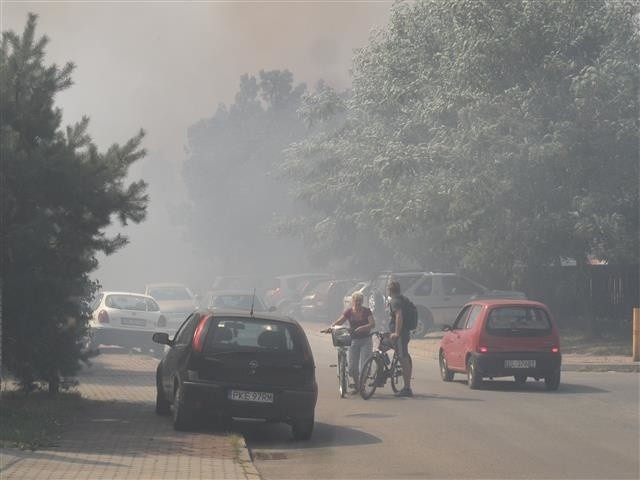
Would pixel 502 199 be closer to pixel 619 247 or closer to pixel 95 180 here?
pixel 619 247

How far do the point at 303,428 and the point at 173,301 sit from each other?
1976 cm

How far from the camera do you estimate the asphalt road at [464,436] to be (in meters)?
11.4

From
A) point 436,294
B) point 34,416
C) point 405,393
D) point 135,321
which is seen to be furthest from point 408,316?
point 436,294

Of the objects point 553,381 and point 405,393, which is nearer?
point 405,393

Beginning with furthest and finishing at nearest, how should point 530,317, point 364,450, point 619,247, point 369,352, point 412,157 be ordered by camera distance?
point 412,157 → point 619,247 → point 530,317 → point 369,352 → point 364,450

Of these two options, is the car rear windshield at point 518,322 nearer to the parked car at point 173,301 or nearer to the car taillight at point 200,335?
the car taillight at point 200,335

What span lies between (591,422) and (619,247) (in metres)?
13.9

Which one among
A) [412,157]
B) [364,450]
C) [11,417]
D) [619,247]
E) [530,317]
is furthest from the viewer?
[412,157]

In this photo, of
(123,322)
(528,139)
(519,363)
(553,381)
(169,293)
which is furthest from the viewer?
(169,293)

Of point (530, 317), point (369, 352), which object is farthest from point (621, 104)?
point (369, 352)

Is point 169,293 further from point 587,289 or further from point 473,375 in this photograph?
point 473,375

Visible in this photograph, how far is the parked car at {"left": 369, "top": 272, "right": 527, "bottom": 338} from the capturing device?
1379 inches

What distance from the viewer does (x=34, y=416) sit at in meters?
14.0

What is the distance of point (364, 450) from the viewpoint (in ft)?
41.5
